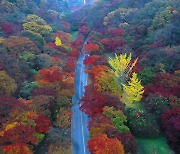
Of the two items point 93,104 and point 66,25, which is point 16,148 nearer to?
point 93,104

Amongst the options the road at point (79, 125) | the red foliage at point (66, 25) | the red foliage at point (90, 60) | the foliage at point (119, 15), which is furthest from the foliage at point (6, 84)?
the red foliage at point (66, 25)

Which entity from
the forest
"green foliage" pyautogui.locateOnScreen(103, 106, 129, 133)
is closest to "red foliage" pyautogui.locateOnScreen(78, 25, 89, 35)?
the forest

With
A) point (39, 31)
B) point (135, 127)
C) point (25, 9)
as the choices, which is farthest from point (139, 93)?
point (25, 9)

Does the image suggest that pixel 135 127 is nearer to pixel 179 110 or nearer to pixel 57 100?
pixel 179 110

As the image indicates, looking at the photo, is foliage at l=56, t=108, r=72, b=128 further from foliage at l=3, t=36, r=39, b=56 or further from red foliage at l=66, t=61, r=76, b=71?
foliage at l=3, t=36, r=39, b=56

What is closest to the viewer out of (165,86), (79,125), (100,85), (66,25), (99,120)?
(99,120)

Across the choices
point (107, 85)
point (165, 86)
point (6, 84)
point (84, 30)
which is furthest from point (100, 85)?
point (84, 30)
